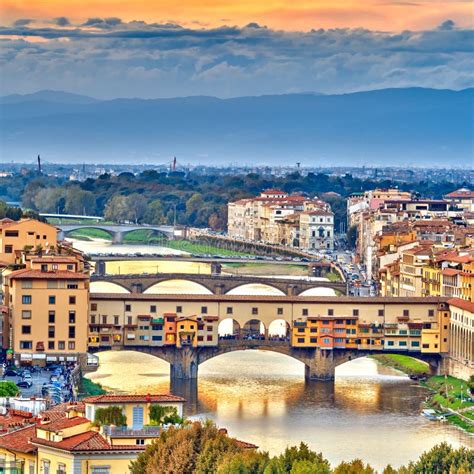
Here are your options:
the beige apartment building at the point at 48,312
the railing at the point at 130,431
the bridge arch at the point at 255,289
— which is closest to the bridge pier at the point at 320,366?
the beige apartment building at the point at 48,312

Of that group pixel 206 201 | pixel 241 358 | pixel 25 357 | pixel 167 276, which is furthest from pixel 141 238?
pixel 25 357

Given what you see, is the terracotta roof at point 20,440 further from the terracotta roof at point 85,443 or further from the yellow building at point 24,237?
the yellow building at point 24,237

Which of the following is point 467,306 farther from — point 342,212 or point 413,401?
point 342,212

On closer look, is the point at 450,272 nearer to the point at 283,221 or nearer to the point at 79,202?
the point at 283,221

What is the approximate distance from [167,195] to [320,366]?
81.9m

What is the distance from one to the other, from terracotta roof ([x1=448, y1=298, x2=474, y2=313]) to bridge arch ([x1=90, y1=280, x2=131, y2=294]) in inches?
649

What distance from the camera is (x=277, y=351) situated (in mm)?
41188

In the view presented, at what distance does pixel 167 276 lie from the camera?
5919 centimetres

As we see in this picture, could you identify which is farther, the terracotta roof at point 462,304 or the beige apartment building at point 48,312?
the terracotta roof at point 462,304

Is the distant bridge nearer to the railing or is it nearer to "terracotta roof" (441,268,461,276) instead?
"terracotta roof" (441,268,461,276)

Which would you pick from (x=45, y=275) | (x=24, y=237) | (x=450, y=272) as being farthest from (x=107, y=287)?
(x=45, y=275)

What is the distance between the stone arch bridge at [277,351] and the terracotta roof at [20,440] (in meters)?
19.7

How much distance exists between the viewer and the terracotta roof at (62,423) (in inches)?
768

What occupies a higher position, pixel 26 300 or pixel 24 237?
pixel 24 237
